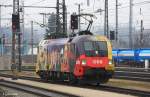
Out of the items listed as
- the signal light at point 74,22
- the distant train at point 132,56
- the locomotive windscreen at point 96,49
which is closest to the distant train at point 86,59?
the locomotive windscreen at point 96,49

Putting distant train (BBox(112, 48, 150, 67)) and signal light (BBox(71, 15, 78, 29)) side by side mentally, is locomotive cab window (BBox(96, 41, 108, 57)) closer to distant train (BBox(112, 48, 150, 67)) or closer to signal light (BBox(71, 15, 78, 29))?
signal light (BBox(71, 15, 78, 29))

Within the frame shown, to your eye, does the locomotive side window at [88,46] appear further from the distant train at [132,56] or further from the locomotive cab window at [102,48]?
the distant train at [132,56]

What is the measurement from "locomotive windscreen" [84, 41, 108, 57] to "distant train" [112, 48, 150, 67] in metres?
37.5

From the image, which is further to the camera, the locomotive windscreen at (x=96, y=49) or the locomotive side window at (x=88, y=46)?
the locomotive side window at (x=88, y=46)

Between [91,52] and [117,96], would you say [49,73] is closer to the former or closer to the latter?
[91,52]

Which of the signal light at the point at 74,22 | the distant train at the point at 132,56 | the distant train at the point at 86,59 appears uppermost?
the signal light at the point at 74,22

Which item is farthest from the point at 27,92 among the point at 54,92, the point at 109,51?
the point at 109,51

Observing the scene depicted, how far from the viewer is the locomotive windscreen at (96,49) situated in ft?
91.8

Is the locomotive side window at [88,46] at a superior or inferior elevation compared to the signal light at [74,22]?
inferior

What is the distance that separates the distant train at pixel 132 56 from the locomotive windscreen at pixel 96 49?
123 ft

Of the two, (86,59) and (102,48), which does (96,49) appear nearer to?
(102,48)

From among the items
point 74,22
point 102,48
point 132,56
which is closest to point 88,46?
point 102,48

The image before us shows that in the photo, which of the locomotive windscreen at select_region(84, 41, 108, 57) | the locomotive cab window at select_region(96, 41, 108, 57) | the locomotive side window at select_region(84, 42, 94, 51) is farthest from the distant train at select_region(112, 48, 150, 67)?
the locomotive side window at select_region(84, 42, 94, 51)

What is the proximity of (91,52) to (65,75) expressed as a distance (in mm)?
3178
